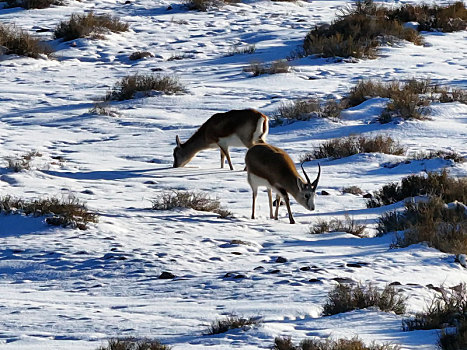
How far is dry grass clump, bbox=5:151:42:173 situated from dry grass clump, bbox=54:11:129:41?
29.5 feet

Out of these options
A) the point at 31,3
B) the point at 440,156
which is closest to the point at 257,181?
the point at 440,156

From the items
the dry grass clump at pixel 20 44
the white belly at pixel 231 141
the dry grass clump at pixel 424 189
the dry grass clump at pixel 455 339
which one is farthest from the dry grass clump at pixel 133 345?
the dry grass clump at pixel 20 44

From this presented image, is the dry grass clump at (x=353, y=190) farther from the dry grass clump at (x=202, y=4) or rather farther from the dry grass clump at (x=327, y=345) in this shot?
the dry grass clump at (x=202, y=4)

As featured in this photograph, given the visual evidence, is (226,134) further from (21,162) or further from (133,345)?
(133,345)

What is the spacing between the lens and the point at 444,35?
961 inches

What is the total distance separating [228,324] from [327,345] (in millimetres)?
899

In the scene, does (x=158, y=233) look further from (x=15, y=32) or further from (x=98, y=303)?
(x=15, y=32)

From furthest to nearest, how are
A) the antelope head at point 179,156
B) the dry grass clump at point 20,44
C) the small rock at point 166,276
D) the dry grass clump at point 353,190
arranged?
the dry grass clump at point 20,44, the antelope head at point 179,156, the dry grass clump at point 353,190, the small rock at point 166,276

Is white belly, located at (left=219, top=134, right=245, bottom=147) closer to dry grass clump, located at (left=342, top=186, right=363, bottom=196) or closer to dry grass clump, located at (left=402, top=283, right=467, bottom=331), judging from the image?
dry grass clump, located at (left=342, top=186, right=363, bottom=196)

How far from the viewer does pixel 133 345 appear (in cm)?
609

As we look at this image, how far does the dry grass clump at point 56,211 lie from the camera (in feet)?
32.7

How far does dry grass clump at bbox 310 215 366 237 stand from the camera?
10.4 m

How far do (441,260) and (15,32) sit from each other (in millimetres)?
14589

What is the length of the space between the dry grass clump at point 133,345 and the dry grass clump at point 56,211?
151 inches
